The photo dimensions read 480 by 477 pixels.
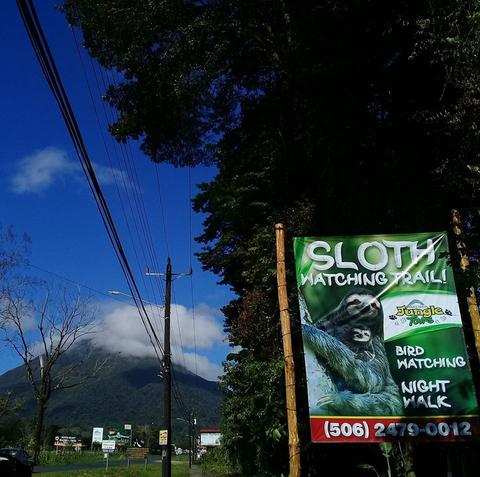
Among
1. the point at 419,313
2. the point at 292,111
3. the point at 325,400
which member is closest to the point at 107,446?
the point at 292,111

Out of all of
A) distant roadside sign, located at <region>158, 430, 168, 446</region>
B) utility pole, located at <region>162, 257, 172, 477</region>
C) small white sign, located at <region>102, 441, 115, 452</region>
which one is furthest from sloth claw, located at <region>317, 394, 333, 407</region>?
small white sign, located at <region>102, 441, 115, 452</region>

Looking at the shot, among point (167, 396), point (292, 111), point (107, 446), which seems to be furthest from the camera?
point (107, 446)

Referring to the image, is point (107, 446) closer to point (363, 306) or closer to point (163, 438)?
point (163, 438)

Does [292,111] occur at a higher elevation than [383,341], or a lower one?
higher

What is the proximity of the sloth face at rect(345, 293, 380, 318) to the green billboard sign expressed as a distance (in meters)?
0.01

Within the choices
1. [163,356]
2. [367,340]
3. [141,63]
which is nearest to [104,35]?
[141,63]

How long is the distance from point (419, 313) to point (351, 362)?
4.09 feet

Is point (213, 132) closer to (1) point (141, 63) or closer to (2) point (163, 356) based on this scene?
(1) point (141, 63)

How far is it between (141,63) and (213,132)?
324cm

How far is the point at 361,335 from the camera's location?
26.5 feet

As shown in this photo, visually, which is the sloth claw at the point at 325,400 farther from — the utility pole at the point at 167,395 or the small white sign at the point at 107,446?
the small white sign at the point at 107,446

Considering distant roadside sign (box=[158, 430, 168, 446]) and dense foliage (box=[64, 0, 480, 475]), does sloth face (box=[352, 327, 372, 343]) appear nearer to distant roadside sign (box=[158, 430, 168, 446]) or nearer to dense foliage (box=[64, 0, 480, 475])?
dense foliage (box=[64, 0, 480, 475])

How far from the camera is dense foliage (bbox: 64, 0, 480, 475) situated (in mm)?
12398

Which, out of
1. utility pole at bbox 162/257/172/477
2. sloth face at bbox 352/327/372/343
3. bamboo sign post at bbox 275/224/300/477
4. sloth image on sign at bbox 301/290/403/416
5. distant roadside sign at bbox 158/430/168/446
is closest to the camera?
sloth image on sign at bbox 301/290/403/416
